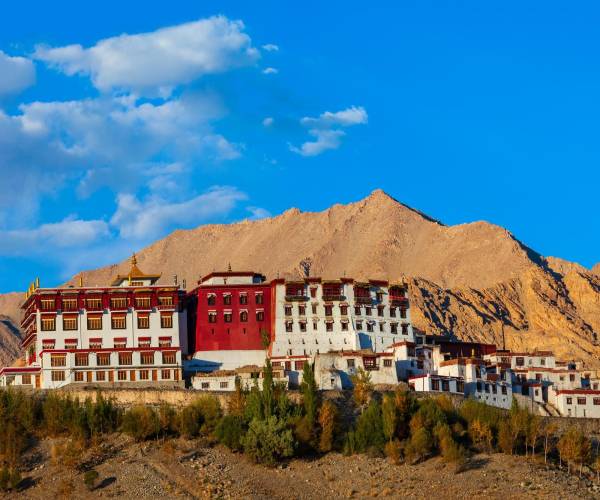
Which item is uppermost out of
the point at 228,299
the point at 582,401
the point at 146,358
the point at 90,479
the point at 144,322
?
the point at 228,299

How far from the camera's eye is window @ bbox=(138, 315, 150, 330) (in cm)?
12150

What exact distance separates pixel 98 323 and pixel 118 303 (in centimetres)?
243

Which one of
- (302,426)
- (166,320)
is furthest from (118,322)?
(302,426)

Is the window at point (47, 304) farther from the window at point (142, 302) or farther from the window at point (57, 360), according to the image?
the window at point (142, 302)

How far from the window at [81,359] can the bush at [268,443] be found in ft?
65.4

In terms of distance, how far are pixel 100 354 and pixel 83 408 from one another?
37.4 ft

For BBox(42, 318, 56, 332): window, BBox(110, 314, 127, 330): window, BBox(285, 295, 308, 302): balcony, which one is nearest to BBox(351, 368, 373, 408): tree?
BBox(285, 295, 308, 302): balcony

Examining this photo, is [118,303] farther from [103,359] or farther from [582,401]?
[582,401]

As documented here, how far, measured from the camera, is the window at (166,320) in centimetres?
12188

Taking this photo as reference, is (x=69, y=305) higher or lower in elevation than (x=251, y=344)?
higher

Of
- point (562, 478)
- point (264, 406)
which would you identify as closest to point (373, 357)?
point (264, 406)

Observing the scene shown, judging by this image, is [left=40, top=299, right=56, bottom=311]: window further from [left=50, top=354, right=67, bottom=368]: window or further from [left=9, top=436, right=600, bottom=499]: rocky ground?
[left=9, top=436, right=600, bottom=499]: rocky ground

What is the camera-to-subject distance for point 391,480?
95875 millimetres

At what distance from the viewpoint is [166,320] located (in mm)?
122000
